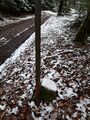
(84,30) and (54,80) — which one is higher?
(84,30)

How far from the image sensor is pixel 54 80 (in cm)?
571

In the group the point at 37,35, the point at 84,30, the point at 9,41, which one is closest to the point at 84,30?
the point at 84,30

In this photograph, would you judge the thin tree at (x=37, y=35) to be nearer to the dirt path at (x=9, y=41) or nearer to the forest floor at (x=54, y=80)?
the forest floor at (x=54, y=80)

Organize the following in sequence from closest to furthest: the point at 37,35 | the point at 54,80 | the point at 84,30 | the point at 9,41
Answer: the point at 37,35 → the point at 54,80 → the point at 84,30 → the point at 9,41

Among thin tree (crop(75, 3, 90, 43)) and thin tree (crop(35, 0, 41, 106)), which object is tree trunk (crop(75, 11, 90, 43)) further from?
thin tree (crop(35, 0, 41, 106))

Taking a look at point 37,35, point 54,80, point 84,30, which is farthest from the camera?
point 84,30

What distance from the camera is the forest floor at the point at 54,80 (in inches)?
177

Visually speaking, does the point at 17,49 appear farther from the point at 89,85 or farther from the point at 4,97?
the point at 89,85

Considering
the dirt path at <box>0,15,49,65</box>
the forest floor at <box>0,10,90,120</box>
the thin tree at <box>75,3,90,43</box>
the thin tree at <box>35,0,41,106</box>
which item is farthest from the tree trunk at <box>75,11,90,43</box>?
the thin tree at <box>35,0,41,106</box>

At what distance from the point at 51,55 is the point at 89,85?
271 centimetres

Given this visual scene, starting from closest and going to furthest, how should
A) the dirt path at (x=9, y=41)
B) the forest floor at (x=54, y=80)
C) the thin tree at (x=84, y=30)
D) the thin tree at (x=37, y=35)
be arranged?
the thin tree at (x=37, y=35), the forest floor at (x=54, y=80), the thin tree at (x=84, y=30), the dirt path at (x=9, y=41)

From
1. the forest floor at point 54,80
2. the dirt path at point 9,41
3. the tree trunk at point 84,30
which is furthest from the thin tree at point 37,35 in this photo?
the tree trunk at point 84,30

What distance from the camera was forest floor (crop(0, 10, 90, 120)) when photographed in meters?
4.50

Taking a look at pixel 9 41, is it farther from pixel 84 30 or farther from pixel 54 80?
pixel 54 80
